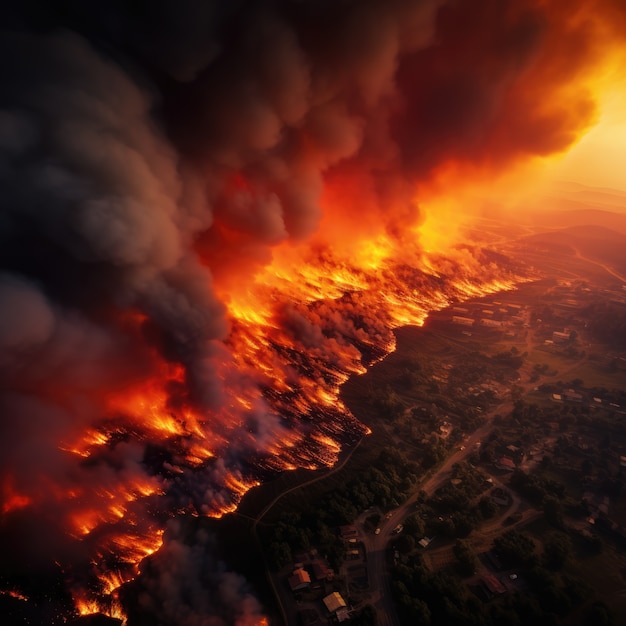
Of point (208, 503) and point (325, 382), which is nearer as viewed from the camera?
point (208, 503)

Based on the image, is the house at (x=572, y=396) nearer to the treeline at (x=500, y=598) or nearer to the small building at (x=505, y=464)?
the small building at (x=505, y=464)

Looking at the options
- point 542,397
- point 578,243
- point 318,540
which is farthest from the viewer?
point 578,243

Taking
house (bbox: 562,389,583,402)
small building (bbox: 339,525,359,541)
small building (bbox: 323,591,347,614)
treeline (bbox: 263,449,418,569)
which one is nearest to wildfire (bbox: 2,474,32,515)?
treeline (bbox: 263,449,418,569)

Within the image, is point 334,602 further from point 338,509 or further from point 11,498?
point 11,498

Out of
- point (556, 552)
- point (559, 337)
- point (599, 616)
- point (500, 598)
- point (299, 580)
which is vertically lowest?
point (599, 616)

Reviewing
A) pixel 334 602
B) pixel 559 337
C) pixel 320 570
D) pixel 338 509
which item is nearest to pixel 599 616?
pixel 334 602

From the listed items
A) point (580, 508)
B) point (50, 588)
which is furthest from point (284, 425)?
point (580, 508)

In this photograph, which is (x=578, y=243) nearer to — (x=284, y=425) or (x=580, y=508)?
(x=580, y=508)
